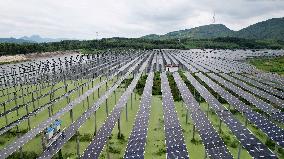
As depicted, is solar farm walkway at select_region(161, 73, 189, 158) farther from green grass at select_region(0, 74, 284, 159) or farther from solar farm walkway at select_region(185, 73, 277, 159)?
solar farm walkway at select_region(185, 73, 277, 159)

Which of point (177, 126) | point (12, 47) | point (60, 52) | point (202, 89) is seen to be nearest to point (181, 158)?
point (177, 126)

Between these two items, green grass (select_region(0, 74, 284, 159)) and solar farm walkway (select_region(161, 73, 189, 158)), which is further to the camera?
green grass (select_region(0, 74, 284, 159))

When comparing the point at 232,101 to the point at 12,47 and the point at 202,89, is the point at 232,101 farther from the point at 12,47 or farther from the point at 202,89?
the point at 12,47

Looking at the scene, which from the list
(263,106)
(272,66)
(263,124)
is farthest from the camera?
(272,66)

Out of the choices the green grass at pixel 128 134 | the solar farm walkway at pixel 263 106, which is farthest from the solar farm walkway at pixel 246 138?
the solar farm walkway at pixel 263 106

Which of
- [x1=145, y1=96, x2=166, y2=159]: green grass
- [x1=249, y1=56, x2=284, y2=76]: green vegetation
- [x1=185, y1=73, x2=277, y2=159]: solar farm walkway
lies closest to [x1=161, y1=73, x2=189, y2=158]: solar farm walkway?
[x1=145, y1=96, x2=166, y2=159]: green grass

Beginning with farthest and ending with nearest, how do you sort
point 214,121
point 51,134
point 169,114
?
1. point 214,121
2. point 169,114
3. point 51,134

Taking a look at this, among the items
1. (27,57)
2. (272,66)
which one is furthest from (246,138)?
(27,57)

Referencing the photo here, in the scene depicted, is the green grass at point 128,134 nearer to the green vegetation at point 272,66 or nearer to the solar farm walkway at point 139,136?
the solar farm walkway at point 139,136

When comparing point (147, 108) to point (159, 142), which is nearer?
point (159, 142)

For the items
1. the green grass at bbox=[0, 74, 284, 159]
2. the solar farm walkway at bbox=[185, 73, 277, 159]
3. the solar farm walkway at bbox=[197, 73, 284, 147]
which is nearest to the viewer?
the solar farm walkway at bbox=[185, 73, 277, 159]

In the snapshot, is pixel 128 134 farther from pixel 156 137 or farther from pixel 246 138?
pixel 246 138
